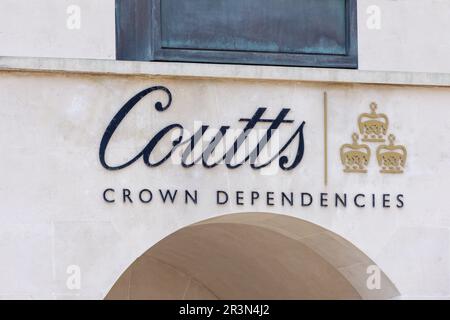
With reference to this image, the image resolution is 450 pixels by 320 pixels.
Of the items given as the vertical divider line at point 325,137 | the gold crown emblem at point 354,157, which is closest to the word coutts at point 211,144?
the vertical divider line at point 325,137

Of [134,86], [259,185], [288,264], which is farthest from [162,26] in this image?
[288,264]

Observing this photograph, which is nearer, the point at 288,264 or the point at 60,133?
the point at 60,133

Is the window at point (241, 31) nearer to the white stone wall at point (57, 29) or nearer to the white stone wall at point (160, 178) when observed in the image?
the white stone wall at point (57, 29)

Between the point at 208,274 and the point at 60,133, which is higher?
the point at 60,133

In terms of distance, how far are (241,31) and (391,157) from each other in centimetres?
221

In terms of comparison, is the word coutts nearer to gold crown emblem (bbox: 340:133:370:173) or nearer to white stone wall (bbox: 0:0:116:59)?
gold crown emblem (bbox: 340:133:370:173)

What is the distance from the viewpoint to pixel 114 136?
1817 centimetres

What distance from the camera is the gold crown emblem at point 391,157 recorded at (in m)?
18.9

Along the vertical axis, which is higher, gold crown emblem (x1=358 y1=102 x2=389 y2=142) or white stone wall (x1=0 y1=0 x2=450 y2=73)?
white stone wall (x1=0 y1=0 x2=450 y2=73)

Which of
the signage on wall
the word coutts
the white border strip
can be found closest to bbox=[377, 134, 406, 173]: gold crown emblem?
the signage on wall

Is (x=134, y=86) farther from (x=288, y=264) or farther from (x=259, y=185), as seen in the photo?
(x=288, y=264)

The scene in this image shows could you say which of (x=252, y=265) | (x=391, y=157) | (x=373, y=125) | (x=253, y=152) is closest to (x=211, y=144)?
(x=253, y=152)

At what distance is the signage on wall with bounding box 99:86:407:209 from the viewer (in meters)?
18.2

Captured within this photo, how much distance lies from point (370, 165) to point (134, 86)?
2.81 m
